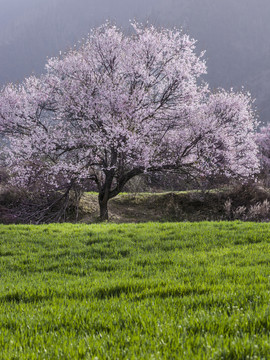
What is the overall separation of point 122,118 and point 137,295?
12634 mm

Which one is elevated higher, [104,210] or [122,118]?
[122,118]

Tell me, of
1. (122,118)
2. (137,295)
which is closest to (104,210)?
(122,118)

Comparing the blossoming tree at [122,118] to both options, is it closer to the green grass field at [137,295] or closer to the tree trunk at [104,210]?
the tree trunk at [104,210]

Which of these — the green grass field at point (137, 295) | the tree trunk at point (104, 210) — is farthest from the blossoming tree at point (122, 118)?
the green grass field at point (137, 295)

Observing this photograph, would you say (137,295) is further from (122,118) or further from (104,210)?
(104,210)

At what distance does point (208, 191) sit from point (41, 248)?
15.9m

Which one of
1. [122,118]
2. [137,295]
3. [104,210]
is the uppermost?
[122,118]

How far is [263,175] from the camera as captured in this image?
31.2 metres

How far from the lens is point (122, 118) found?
56.1 feet

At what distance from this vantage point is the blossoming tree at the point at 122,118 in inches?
684

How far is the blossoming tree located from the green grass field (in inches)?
286

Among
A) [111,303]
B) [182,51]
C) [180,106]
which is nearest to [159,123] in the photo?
[180,106]

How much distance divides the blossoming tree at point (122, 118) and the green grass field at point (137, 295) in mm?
7265

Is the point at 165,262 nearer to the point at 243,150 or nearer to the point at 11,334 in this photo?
the point at 11,334
